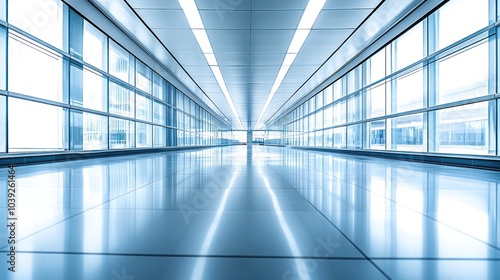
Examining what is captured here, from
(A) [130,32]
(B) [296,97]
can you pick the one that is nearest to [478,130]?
(A) [130,32]

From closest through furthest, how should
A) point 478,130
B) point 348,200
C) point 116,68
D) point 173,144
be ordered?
point 348,200, point 478,130, point 116,68, point 173,144

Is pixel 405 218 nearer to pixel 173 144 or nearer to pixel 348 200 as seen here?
pixel 348 200

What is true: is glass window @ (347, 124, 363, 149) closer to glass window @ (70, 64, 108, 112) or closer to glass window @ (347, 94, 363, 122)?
glass window @ (347, 94, 363, 122)

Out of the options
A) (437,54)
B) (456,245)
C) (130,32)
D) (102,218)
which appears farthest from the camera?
(130,32)

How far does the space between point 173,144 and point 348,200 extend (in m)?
18.5

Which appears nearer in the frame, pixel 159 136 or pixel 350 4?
pixel 350 4

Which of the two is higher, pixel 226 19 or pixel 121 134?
pixel 226 19

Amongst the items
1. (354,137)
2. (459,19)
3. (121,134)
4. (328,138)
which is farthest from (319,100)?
(121,134)

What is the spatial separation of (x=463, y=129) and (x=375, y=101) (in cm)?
486

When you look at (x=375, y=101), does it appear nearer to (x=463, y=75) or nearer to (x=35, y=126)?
(x=463, y=75)

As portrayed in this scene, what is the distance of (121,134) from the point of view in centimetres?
1202

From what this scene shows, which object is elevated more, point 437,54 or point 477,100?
point 437,54

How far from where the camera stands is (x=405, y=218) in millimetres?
2209

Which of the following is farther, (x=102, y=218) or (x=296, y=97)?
(x=296, y=97)
